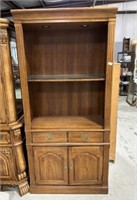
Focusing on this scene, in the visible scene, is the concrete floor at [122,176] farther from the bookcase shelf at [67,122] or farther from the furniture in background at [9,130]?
the bookcase shelf at [67,122]

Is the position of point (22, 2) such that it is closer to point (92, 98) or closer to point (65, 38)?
point (65, 38)

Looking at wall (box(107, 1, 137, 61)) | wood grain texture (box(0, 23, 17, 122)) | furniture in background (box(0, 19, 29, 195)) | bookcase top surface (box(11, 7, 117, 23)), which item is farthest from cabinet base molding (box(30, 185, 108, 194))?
wall (box(107, 1, 137, 61))

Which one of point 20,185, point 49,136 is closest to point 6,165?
point 20,185

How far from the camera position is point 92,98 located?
82.7 inches

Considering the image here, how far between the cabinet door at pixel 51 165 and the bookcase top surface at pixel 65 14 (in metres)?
1.25

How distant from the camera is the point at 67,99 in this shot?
2.13 metres

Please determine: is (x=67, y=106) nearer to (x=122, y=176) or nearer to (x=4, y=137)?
(x=4, y=137)

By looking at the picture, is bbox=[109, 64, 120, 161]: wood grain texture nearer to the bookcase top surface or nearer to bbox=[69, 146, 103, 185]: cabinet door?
bbox=[69, 146, 103, 185]: cabinet door

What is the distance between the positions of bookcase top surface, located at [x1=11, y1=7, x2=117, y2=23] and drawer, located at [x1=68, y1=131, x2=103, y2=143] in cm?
106

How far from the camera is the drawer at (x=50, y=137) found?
1.86 m

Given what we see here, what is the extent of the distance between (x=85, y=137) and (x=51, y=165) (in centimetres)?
50

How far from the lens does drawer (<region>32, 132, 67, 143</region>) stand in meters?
1.86

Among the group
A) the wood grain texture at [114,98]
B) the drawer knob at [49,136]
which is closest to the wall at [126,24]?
the wood grain texture at [114,98]

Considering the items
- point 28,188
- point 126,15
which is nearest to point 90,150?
point 28,188
